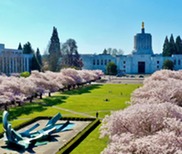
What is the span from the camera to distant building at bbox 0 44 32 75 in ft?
338

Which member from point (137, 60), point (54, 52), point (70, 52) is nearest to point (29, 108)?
point (54, 52)

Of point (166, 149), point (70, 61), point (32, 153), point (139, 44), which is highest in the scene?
point (139, 44)

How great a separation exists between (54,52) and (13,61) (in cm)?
1628

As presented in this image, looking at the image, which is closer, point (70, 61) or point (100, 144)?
point (100, 144)

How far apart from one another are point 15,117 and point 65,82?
3091cm

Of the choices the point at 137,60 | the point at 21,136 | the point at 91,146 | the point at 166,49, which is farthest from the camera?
the point at 137,60

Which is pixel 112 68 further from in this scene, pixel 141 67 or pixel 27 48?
pixel 27 48

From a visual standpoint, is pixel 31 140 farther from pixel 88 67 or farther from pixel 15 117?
pixel 88 67

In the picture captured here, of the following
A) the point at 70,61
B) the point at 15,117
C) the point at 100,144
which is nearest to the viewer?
the point at 100,144

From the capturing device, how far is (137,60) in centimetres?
13850

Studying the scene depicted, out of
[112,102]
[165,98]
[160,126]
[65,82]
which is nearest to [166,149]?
[160,126]

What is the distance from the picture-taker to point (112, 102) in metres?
50.6

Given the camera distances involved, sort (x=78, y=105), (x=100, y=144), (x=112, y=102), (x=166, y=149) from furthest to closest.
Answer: (x=112, y=102) < (x=78, y=105) < (x=100, y=144) < (x=166, y=149)

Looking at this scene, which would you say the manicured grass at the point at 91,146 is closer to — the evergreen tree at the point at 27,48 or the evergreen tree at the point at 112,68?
the evergreen tree at the point at 27,48
